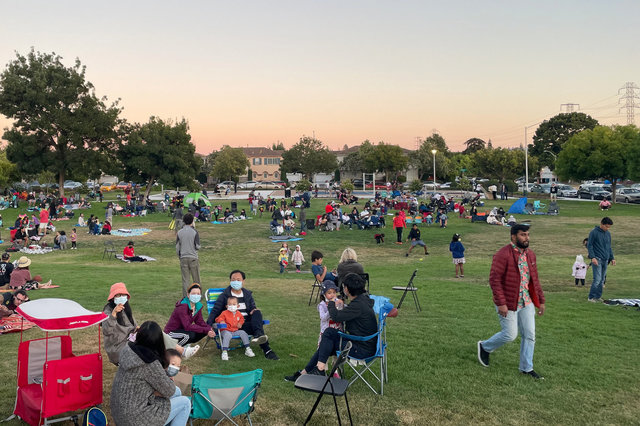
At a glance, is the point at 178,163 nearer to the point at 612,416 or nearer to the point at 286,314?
the point at 286,314

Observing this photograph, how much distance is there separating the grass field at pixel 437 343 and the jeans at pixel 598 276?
1.36 feet

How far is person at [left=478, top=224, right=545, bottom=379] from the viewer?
650 centimetres

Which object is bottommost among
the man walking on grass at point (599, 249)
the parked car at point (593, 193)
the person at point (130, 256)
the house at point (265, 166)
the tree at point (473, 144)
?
the person at point (130, 256)

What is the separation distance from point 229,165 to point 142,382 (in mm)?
89264

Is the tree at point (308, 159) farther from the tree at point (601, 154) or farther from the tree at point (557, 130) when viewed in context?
the tree at point (601, 154)

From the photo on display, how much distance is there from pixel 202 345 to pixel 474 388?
422cm

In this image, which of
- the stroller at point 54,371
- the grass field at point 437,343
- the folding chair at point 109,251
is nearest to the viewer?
the stroller at point 54,371

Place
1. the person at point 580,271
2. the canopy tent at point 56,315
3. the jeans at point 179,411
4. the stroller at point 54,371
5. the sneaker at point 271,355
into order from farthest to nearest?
the person at point 580,271 → the sneaker at point 271,355 → the canopy tent at point 56,315 → the stroller at point 54,371 → the jeans at point 179,411

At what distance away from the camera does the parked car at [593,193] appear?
165 ft

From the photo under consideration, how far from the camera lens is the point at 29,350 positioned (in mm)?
5516

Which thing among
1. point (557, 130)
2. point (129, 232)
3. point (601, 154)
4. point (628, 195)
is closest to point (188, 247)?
point (129, 232)

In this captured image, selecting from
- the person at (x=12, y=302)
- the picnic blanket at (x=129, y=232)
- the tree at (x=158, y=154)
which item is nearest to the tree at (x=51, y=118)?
the tree at (x=158, y=154)

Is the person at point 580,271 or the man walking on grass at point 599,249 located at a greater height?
the man walking on grass at point 599,249

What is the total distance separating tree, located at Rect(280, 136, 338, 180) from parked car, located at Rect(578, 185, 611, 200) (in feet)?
163
